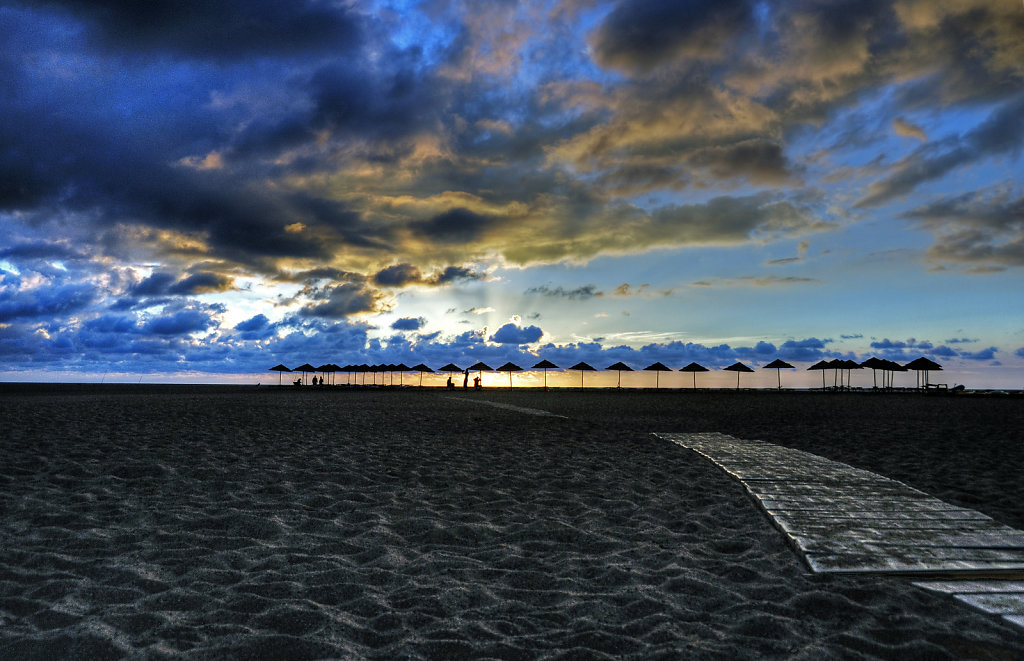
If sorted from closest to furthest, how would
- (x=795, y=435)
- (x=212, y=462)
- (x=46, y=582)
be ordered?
1. (x=46, y=582)
2. (x=212, y=462)
3. (x=795, y=435)

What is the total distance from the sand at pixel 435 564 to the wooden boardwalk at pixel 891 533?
0.75ft

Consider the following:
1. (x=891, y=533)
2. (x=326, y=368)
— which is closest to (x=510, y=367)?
(x=326, y=368)

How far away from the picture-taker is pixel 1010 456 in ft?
35.9

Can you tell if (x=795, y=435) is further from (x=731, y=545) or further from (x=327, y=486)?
(x=327, y=486)

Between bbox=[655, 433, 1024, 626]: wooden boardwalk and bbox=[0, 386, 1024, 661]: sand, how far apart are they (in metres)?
0.23

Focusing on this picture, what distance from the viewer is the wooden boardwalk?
438cm

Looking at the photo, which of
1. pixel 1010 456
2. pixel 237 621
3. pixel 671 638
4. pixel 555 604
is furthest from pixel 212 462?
pixel 1010 456

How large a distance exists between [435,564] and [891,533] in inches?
162

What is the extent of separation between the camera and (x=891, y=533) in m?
5.50

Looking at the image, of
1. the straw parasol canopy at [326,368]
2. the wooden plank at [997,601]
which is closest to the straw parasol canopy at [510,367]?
the straw parasol canopy at [326,368]

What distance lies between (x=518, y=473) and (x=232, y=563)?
15.1 feet

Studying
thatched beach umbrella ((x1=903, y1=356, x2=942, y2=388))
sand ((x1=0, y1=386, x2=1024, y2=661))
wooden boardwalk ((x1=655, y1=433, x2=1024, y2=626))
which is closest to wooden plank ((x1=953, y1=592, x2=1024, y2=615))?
wooden boardwalk ((x1=655, y1=433, x2=1024, y2=626))

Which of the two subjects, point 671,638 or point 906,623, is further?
point 906,623

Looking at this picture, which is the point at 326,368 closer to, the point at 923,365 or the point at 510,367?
the point at 510,367
